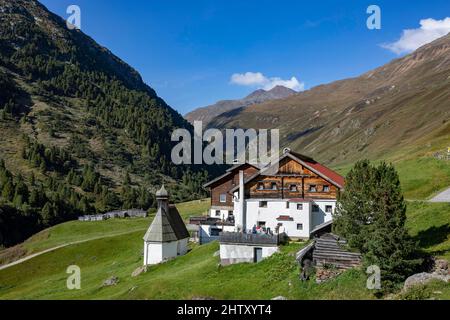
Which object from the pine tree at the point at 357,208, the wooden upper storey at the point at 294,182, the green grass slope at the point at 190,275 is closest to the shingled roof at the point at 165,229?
the green grass slope at the point at 190,275

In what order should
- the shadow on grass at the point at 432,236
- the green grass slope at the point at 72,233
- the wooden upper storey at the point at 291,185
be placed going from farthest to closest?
the green grass slope at the point at 72,233 < the wooden upper storey at the point at 291,185 < the shadow on grass at the point at 432,236

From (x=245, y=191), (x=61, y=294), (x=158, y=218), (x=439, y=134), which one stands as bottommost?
(x=61, y=294)

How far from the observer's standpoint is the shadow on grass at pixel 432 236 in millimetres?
33531

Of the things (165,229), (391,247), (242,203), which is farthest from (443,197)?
(165,229)

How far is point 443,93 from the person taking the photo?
607 ft

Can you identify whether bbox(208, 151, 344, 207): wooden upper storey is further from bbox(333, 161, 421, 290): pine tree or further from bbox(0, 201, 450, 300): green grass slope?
bbox(333, 161, 421, 290): pine tree

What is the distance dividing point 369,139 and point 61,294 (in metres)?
167

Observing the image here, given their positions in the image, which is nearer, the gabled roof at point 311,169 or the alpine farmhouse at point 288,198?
the alpine farmhouse at point 288,198

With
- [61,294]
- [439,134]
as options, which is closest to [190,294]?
[61,294]

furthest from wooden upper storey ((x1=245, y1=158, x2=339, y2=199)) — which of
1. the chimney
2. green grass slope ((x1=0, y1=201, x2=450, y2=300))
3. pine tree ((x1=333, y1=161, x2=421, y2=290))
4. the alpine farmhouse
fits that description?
pine tree ((x1=333, y1=161, x2=421, y2=290))

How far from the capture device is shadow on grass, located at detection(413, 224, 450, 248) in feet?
110

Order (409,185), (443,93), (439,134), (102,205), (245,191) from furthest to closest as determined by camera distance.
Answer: (443,93)
(102,205)
(439,134)
(409,185)
(245,191)

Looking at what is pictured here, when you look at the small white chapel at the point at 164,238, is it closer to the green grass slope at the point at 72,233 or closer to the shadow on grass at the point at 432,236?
the green grass slope at the point at 72,233
